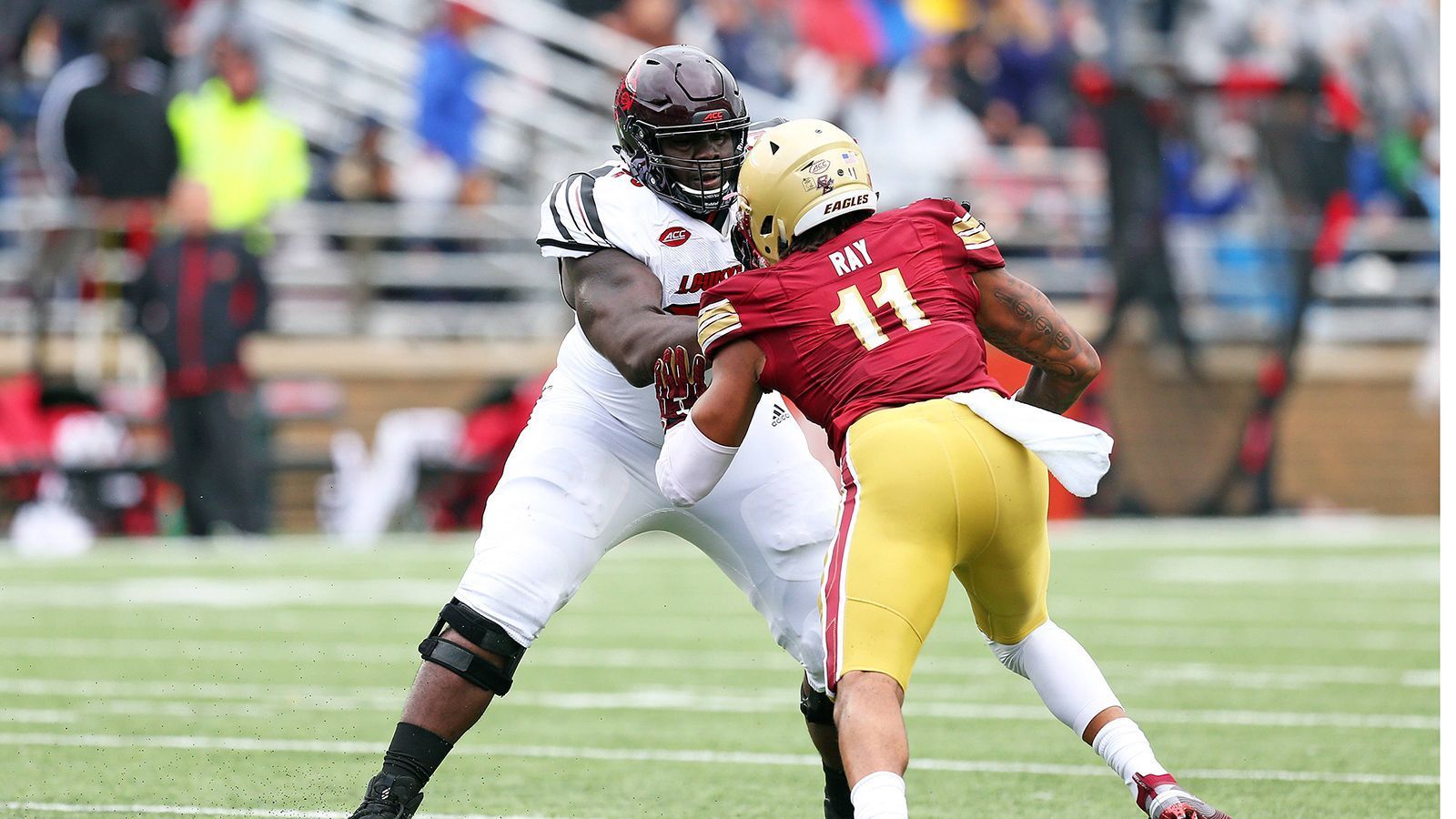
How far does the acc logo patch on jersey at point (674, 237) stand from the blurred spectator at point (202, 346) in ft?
25.6

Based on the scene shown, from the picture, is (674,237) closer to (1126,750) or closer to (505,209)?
(1126,750)

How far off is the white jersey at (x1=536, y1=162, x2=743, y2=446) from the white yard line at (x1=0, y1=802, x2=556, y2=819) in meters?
1.01

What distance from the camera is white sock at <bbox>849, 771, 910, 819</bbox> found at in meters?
3.39

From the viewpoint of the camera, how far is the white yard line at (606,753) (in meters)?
5.20

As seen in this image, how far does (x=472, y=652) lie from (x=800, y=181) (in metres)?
1.14

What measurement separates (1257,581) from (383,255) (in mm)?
6110

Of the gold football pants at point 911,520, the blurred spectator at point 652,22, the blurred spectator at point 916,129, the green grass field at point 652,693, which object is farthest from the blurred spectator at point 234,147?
the gold football pants at point 911,520

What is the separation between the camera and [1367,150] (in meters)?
15.2

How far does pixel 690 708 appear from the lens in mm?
6531

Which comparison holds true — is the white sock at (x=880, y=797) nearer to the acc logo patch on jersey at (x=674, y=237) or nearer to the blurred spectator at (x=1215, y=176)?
the acc logo patch on jersey at (x=674, y=237)

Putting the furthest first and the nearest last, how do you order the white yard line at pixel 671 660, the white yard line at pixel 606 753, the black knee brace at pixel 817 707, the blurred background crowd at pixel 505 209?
1. the blurred background crowd at pixel 505 209
2. the white yard line at pixel 671 660
3. the white yard line at pixel 606 753
4. the black knee brace at pixel 817 707

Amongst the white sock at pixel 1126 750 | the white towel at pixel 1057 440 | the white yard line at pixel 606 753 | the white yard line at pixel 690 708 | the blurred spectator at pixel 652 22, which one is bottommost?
the white yard line at pixel 690 708

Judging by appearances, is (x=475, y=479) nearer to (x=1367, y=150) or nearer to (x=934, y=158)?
(x=934, y=158)

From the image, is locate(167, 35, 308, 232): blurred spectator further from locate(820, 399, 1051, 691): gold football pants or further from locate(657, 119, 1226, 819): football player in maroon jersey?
locate(820, 399, 1051, 691): gold football pants
